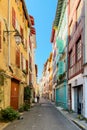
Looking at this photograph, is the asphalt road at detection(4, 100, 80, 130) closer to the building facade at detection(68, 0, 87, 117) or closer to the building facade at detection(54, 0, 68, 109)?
the building facade at detection(68, 0, 87, 117)

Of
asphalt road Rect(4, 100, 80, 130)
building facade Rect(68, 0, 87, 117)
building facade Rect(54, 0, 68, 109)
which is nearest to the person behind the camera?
asphalt road Rect(4, 100, 80, 130)

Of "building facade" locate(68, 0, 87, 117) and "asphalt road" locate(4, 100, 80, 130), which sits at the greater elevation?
"building facade" locate(68, 0, 87, 117)

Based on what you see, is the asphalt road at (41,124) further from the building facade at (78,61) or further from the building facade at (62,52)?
the building facade at (62,52)

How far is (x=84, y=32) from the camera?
2270cm

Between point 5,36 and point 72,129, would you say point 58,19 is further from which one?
point 72,129

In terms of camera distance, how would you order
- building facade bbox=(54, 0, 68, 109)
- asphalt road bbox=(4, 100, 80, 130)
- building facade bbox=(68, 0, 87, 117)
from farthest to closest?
building facade bbox=(54, 0, 68, 109), building facade bbox=(68, 0, 87, 117), asphalt road bbox=(4, 100, 80, 130)

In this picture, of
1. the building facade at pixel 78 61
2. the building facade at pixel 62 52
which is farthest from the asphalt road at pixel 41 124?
the building facade at pixel 62 52

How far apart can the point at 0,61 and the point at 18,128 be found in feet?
16.0

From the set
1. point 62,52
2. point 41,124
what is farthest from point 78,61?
point 62,52

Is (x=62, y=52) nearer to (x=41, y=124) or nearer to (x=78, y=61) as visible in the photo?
(x=78, y=61)

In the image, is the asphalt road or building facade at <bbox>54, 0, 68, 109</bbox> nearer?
the asphalt road

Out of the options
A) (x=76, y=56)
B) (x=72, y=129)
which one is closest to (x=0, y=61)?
(x=72, y=129)

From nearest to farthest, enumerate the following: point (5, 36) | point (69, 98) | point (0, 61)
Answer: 1. point (0, 61)
2. point (5, 36)
3. point (69, 98)

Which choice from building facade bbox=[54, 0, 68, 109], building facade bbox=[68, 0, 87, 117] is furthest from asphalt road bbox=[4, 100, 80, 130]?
building facade bbox=[54, 0, 68, 109]
